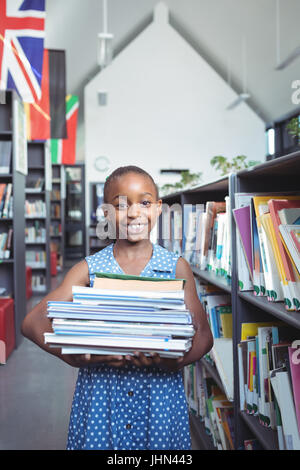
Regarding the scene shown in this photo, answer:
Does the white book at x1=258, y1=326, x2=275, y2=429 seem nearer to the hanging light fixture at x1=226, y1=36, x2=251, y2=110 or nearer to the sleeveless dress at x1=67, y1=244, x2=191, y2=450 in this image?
the sleeveless dress at x1=67, y1=244, x2=191, y2=450

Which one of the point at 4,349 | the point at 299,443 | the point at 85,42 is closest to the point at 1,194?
the point at 4,349

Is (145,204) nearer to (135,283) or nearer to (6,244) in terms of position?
(135,283)

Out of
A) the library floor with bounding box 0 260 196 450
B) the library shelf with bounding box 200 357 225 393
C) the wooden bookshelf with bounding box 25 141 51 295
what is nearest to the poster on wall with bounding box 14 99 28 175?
the library floor with bounding box 0 260 196 450

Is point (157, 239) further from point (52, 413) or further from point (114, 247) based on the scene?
point (114, 247)

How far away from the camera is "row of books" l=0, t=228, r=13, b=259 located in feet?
14.0

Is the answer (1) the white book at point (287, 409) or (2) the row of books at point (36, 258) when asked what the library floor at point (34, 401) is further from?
(2) the row of books at point (36, 258)

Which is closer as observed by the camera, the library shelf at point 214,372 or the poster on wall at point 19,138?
the library shelf at point 214,372

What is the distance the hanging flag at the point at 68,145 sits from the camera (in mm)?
9555

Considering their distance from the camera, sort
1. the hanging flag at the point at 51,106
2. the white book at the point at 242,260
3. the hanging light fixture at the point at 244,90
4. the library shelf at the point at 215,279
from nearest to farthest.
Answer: the white book at the point at 242,260
the library shelf at the point at 215,279
the hanging flag at the point at 51,106
the hanging light fixture at the point at 244,90

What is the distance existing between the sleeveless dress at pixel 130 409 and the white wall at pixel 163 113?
348 inches

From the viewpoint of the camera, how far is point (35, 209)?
7254 millimetres

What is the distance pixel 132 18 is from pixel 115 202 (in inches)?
386

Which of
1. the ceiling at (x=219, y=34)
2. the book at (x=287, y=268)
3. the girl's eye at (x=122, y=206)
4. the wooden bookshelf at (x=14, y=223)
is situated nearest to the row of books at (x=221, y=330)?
the book at (x=287, y=268)

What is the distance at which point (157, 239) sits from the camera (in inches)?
135
